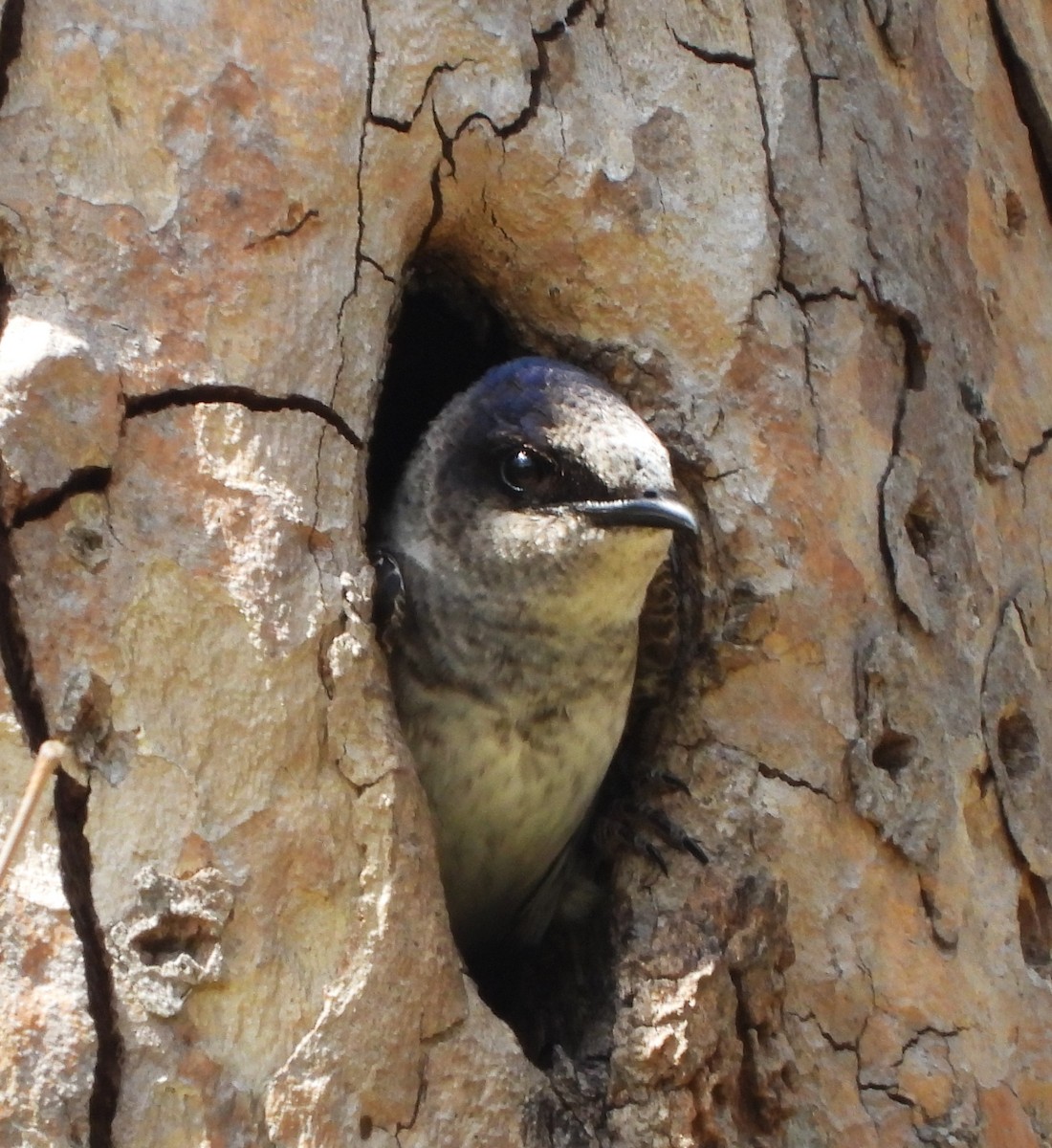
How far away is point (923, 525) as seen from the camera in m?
2.15

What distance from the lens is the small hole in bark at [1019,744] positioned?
2.12 m

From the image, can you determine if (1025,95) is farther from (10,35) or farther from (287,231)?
(10,35)

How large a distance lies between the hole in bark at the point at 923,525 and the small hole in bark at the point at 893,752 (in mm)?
273

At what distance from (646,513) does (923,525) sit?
1.55ft

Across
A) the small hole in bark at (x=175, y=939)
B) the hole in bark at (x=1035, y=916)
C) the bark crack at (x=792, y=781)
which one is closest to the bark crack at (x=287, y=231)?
the small hole in bark at (x=175, y=939)

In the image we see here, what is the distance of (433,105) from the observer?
203 centimetres

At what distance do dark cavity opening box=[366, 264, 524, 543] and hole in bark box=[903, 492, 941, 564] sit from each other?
0.63 m

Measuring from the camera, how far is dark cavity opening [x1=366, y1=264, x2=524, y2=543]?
239 cm

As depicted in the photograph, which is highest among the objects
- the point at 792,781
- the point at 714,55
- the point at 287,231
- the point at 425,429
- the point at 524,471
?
the point at 714,55

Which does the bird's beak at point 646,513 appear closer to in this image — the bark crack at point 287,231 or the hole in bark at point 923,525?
the hole in bark at point 923,525

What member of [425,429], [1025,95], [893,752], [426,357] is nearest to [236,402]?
[425,429]

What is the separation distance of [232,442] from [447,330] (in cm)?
95

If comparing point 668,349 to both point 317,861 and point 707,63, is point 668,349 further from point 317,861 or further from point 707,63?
point 317,861

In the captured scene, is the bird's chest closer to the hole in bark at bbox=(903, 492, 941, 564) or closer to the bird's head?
the bird's head
